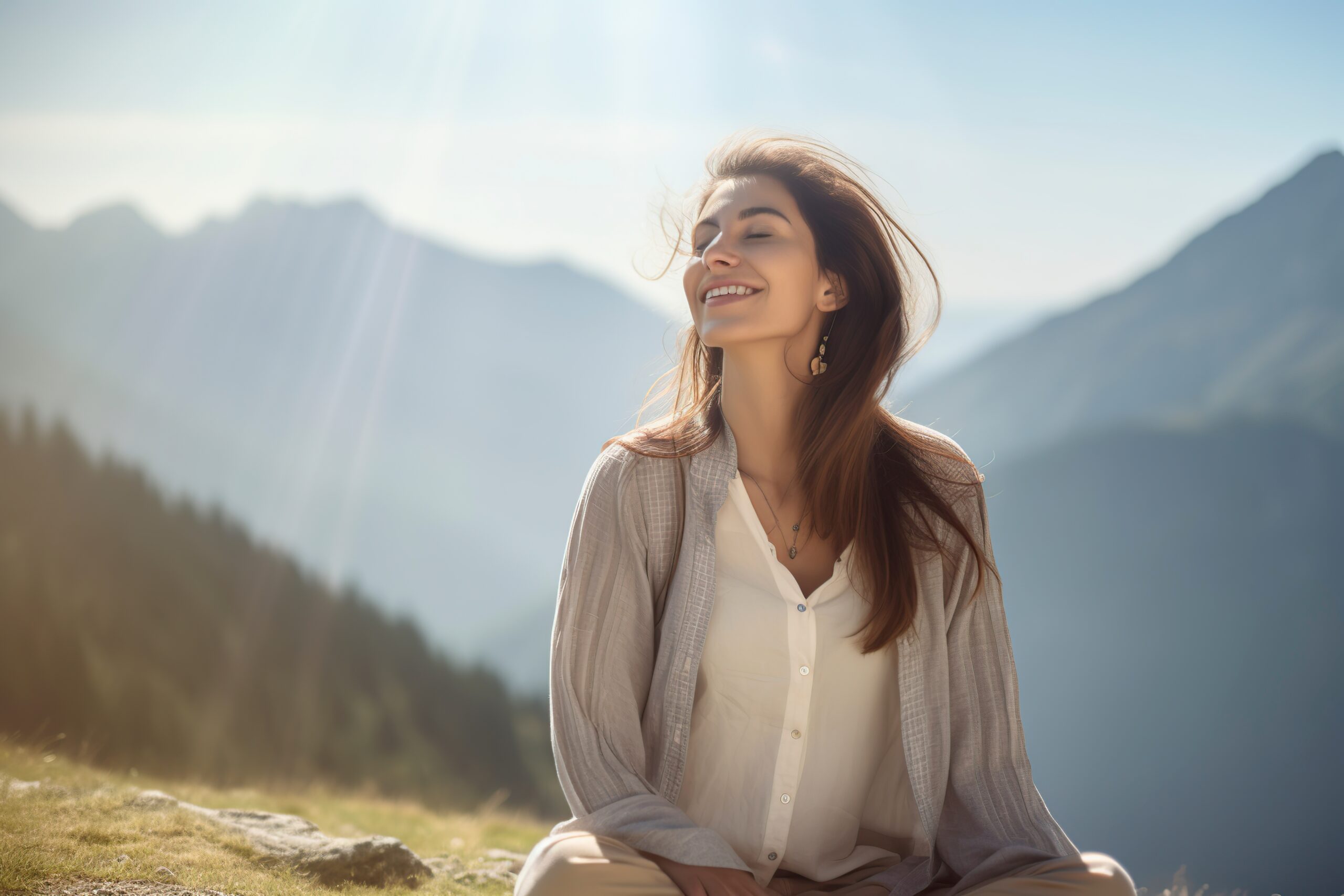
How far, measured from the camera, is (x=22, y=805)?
324 centimetres

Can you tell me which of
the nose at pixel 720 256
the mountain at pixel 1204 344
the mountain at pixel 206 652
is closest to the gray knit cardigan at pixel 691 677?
the nose at pixel 720 256

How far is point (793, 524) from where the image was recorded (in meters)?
2.52

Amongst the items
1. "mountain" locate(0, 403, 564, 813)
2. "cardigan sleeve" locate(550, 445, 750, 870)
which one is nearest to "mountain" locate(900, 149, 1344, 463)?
"mountain" locate(0, 403, 564, 813)

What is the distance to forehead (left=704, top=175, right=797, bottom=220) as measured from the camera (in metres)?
2.58

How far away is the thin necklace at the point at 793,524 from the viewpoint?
2473 millimetres

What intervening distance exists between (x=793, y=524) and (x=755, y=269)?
690 millimetres

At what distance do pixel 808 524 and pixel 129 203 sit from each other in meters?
18.5

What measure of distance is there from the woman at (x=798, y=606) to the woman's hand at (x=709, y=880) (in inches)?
2.0

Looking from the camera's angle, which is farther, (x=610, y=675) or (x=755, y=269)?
(x=755, y=269)

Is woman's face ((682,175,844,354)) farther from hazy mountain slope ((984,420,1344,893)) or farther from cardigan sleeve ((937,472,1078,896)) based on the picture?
hazy mountain slope ((984,420,1344,893))

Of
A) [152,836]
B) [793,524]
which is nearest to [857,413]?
[793,524]

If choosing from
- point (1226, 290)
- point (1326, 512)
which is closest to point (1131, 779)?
point (1326, 512)

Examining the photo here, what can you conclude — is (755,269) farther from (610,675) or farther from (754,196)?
(610,675)

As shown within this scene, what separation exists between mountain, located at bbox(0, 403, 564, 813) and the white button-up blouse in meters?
5.98
